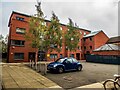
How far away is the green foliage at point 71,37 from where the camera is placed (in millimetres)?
32031

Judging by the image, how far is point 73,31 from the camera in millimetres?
33312

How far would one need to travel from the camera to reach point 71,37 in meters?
32.7

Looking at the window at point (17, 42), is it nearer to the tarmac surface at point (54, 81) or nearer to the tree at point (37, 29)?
the tree at point (37, 29)

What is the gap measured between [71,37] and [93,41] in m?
12.0

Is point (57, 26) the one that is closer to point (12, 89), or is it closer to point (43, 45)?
point (43, 45)

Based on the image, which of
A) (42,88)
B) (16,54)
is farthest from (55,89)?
(16,54)

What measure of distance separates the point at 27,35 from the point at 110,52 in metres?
19.3

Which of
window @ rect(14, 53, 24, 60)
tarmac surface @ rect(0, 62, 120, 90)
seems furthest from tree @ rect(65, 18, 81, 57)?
tarmac surface @ rect(0, 62, 120, 90)

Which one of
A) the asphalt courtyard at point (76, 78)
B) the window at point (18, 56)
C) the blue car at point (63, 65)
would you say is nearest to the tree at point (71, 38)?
the window at point (18, 56)

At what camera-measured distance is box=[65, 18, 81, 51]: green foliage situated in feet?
105

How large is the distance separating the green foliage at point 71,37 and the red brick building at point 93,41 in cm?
1053

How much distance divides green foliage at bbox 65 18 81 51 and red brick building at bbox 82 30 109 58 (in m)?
10.5

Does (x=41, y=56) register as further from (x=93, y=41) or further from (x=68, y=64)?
(x=68, y=64)

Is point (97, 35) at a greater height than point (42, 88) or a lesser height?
greater
